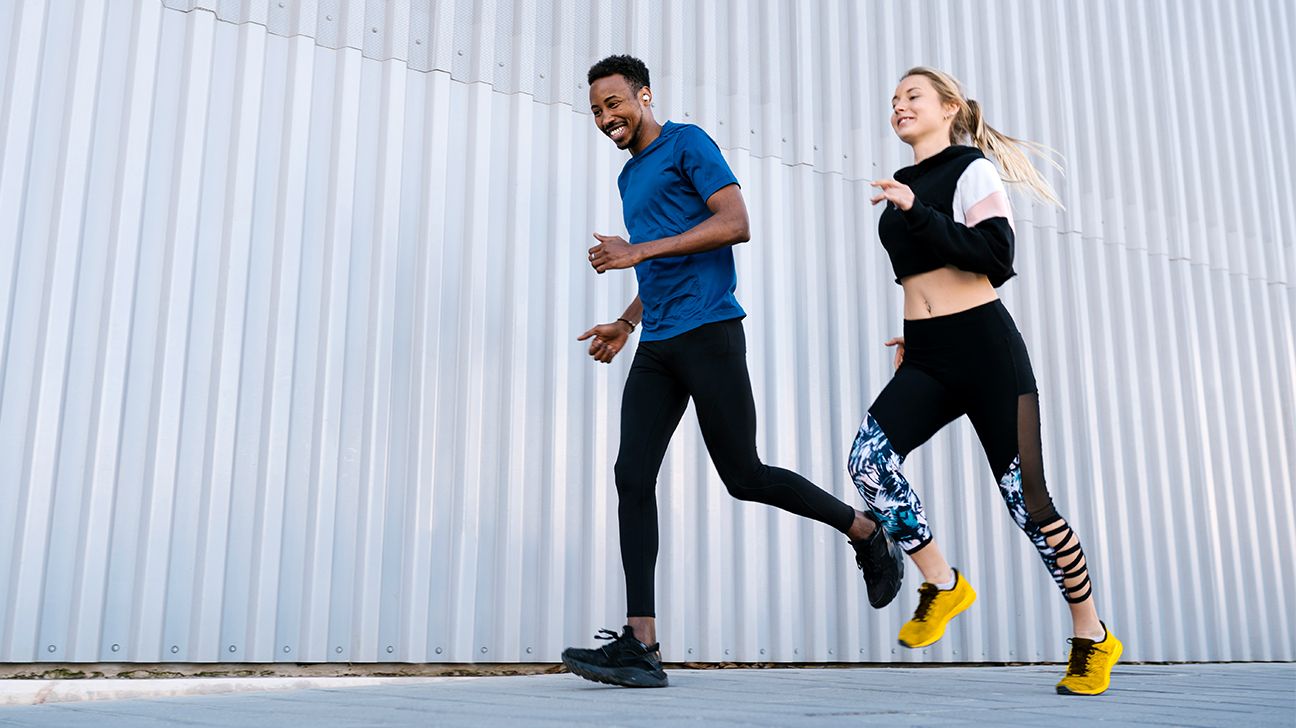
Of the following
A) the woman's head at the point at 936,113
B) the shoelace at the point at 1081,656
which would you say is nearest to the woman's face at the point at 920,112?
the woman's head at the point at 936,113

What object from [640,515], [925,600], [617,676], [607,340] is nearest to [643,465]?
[640,515]

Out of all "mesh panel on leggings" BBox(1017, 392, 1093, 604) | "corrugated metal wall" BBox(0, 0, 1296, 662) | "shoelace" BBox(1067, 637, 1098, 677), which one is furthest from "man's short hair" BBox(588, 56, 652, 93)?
"shoelace" BBox(1067, 637, 1098, 677)

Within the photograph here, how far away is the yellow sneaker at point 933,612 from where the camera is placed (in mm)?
2793

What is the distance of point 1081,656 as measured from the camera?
104 inches

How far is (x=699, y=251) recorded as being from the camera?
2785 mm

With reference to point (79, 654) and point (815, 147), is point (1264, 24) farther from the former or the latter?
point (79, 654)

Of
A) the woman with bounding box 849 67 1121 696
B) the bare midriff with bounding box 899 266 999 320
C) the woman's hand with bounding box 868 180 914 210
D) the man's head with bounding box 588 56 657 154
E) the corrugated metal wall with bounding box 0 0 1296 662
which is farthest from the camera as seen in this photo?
the corrugated metal wall with bounding box 0 0 1296 662

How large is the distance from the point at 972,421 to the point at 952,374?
130 millimetres

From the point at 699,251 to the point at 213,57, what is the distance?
1.88 m

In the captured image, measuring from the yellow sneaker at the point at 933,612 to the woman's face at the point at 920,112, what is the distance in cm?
120

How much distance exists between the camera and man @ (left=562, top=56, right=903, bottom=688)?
2.81 metres

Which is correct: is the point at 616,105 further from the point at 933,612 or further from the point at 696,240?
the point at 933,612

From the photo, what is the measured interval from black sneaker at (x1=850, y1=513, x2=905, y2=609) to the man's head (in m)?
1.23

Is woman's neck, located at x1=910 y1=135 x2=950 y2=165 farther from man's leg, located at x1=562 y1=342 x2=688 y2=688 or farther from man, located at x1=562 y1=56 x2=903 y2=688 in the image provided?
man's leg, located at x1=562 y1=342 x2=688 y2=688
